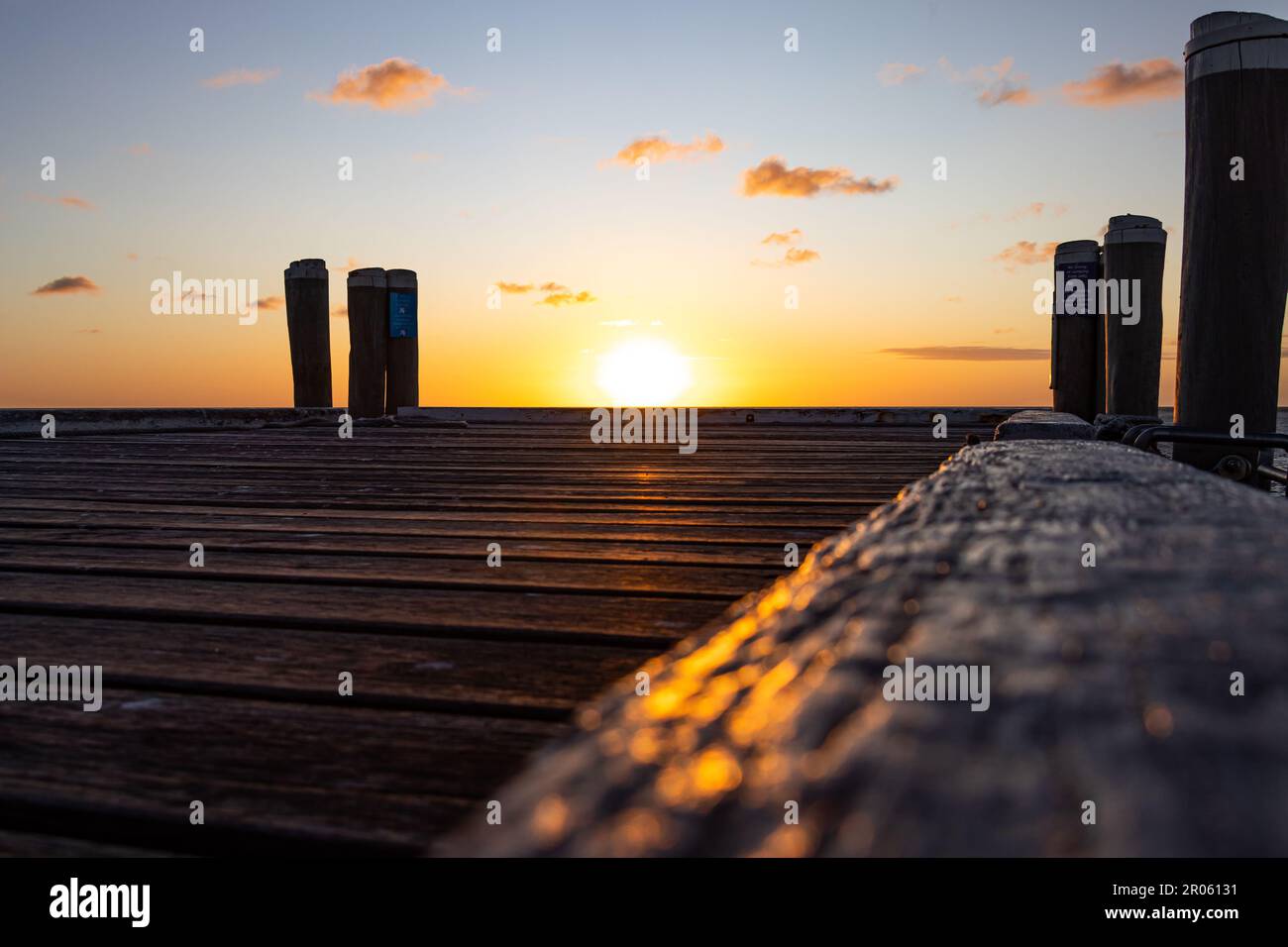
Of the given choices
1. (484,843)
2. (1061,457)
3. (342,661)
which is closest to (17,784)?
(342,661)

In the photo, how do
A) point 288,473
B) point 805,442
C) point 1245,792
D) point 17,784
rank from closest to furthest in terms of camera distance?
1. point 1245,792
2. point 17,784
3. point 288,473
4. point 805,442

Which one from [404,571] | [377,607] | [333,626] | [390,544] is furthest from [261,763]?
[390,544]

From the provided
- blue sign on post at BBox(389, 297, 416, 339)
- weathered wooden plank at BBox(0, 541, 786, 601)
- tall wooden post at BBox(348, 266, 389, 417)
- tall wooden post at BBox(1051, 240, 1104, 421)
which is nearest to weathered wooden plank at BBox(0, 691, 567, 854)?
weathered wooden plank at BBox(0, 541, 786, 601)

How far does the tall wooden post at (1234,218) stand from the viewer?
3.72 metres

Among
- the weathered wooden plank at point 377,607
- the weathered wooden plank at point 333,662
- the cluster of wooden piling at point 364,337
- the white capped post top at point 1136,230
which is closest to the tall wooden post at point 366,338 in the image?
the cluster of wooden piling at point 364,337

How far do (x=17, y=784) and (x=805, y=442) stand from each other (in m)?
5.84

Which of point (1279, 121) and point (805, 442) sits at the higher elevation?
point (1279, 121)

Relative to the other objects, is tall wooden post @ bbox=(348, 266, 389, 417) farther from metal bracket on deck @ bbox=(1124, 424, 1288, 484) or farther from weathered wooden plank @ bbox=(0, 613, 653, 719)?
weathered wooden plank @ bbox=(0, 613, 653, 719)

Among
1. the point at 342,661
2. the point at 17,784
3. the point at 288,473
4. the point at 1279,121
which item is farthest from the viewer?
the point at 288,473

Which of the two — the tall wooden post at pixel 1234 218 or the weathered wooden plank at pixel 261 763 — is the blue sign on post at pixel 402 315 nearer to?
the tall wooden post at pixel 1234 218

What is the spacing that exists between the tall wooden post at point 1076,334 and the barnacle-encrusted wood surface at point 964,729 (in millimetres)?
8899

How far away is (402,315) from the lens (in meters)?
10.6

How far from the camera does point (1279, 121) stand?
12.2ft
